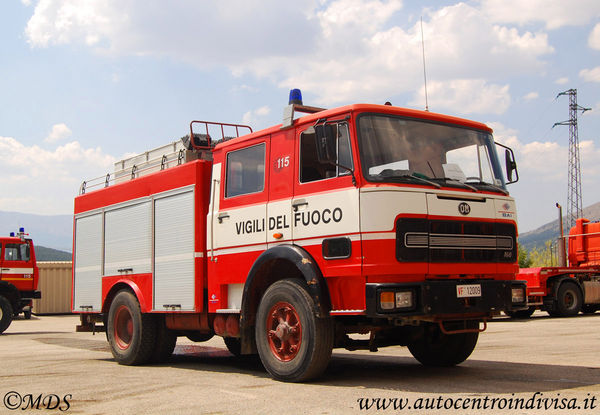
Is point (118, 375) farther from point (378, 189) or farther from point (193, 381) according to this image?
point (378, 189)

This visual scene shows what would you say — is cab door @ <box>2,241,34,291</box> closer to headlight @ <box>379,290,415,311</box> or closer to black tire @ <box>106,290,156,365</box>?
black tire @ <box>106,290,156,365</box>

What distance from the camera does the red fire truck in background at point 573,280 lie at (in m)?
19.9

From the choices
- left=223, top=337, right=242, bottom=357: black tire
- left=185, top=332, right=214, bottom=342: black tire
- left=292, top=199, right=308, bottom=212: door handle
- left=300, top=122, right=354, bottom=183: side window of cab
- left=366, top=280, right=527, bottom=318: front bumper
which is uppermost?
left=300, top=122, right=354, bottom=183: side window of cab

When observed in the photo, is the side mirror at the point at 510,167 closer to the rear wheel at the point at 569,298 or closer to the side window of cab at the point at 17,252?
the rear wheel at the point at 569,298

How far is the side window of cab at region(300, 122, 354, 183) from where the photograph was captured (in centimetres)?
739

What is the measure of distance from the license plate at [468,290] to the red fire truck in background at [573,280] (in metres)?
13.0

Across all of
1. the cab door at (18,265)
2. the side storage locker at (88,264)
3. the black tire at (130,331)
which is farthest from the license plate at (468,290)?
the cab door at (18,265)

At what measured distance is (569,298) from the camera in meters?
20.5

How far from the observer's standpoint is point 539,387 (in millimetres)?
6934

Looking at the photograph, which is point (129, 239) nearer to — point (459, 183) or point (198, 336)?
point (198, 336)

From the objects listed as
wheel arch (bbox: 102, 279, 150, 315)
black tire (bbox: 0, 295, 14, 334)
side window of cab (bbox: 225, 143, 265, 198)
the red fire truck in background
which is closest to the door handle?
side window of cab (bbox: 225, 143, 265, 198)

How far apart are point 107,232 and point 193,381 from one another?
4.33m

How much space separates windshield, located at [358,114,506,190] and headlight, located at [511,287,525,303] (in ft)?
4.01

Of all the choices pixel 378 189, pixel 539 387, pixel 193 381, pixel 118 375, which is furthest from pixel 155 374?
pixel 539 387
